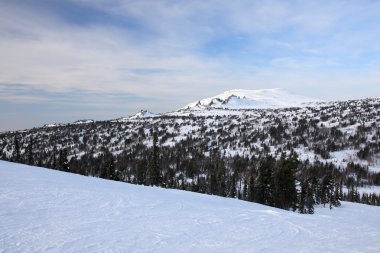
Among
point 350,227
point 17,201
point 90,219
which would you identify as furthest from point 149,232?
point 350,227

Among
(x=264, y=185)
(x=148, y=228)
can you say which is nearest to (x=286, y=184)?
(x=264, y=185)

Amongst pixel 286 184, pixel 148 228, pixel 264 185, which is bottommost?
pixel 264 185

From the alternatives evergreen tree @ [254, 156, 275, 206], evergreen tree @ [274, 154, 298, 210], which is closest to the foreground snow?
evergreen tree @ [274, 154, 298, 210]

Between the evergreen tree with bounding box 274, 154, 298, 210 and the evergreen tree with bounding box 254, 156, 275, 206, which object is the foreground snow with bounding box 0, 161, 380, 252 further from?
the evergreen tree with bounding box 254, 156, 275, 206

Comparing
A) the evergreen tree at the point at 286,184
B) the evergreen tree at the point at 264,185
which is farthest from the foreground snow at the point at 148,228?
the evergreen tree at the point at 264,185

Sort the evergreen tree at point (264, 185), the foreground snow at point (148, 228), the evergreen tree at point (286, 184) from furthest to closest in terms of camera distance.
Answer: the evergreen tree at point (264, 185) < the evergreen tree at point (286, 184) < the foreground snow at point (148, 228)

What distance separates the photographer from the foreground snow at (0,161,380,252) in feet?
33.9

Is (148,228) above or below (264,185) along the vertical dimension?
above

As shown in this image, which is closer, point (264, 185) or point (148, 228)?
point (148, 228)

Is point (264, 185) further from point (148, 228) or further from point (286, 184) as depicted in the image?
point (148, 228)

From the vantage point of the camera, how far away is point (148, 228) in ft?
40.8

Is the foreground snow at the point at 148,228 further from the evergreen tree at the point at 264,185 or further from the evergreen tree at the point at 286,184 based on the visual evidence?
the evergreen tree at the point at 264,185

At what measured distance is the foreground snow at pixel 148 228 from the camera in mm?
10320

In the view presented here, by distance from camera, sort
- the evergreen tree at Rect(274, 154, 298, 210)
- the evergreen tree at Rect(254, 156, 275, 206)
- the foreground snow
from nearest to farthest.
Result: the foreground snow
the evergreen tree at Rect(274, 154, 298, 210)
the evergreen tree at Rect(254, 156, 275, 206)
